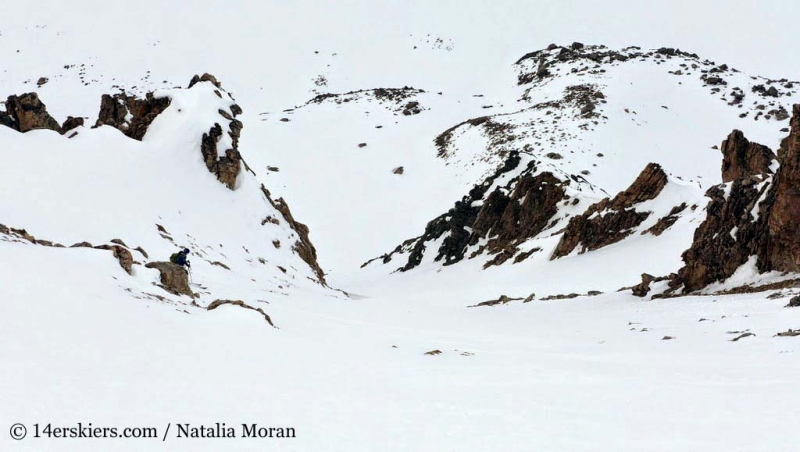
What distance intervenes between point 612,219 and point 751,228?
41.7 ft

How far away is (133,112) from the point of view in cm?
3142

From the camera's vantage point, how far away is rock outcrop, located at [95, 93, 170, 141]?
2994 cm

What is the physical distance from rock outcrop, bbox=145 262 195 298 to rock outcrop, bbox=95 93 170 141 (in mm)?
19063

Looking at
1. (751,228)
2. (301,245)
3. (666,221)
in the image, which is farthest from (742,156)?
(301,245)

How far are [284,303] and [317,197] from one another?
3934 cm

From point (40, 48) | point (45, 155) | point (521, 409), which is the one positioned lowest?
point (521, 409)

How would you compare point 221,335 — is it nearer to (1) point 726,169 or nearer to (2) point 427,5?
(1) point 726,169

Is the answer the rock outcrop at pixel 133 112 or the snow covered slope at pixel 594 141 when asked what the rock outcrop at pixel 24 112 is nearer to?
the rock outcrop at pixel 133 112

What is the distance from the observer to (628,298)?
20.5 m

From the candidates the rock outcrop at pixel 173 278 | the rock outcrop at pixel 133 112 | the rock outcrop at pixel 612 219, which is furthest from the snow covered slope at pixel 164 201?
the rock outcrop at pixel 612 219

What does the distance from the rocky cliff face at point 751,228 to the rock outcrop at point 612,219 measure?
9213 mm

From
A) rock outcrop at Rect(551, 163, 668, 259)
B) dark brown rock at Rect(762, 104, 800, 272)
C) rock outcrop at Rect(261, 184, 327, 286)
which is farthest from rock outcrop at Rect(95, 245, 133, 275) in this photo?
rock outcrop at Rect(551, 163, 668, 259)

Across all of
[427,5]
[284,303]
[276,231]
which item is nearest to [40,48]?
A: [427,5]

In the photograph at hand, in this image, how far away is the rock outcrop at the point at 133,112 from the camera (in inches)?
1179
